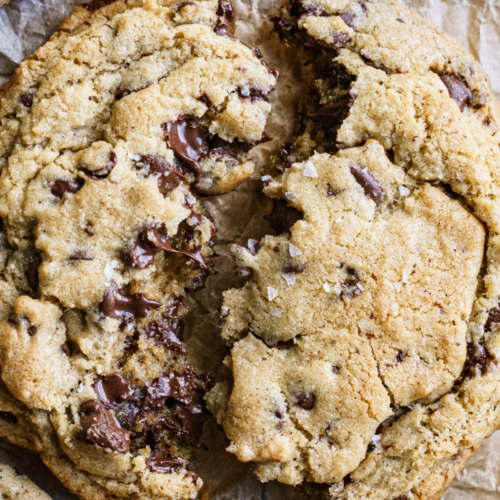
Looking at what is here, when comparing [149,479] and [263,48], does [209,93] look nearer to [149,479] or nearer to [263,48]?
[263,48]

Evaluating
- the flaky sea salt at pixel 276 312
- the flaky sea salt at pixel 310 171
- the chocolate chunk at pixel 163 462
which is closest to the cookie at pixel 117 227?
the chocolate chunk at pixel 163 462

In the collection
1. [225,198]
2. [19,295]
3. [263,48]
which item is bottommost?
[19,295]

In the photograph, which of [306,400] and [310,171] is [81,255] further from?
[306,400]

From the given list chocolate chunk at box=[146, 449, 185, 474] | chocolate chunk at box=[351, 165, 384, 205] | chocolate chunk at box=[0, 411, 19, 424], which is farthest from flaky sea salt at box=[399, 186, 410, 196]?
chocolate chunk at box=[0, 411, 19, 424]

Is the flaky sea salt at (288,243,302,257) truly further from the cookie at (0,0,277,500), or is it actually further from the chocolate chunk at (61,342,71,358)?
the chocolate chunk at (61,342,71,358)

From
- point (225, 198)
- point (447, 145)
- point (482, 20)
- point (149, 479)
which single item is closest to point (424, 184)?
point (447, 145)
